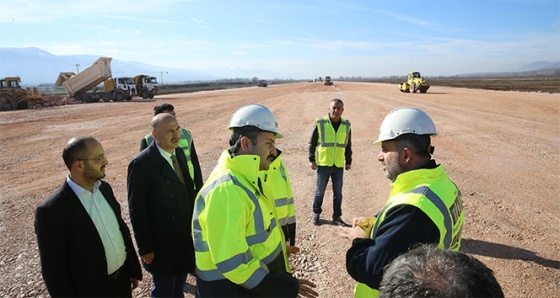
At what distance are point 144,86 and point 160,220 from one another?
35.2 m

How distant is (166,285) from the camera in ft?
9.41

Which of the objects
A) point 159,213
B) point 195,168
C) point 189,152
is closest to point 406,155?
point 159,213

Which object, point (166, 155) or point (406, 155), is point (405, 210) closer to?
point (406, 155)

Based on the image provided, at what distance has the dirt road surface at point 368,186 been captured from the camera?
425cm

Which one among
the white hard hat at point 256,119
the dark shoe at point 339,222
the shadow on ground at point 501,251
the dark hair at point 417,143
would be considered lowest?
the shadow on ground at point 501,251

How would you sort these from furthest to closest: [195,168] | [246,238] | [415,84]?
[415,84] → [195,168] → [246,238]

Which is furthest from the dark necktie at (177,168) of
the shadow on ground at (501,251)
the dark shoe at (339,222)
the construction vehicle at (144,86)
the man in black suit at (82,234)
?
the construction vehicle at (144,86)

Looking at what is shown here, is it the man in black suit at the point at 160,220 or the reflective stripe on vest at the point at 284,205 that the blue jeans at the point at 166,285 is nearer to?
the man in black suit at the point at 160,220

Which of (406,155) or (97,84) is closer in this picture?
(406,155)

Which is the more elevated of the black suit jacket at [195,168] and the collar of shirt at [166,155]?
the collar of shirt at [166,155]

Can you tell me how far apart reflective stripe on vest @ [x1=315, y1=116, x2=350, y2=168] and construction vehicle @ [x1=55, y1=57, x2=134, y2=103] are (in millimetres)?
31766

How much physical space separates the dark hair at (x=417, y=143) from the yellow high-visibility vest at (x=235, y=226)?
92 centimetres

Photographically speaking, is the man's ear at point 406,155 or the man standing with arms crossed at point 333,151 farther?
the man standing with arms crossed at point 333,151

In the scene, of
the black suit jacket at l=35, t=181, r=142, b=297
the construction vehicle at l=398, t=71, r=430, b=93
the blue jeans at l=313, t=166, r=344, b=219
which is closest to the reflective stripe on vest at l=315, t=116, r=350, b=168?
the blue jeans at l=313, t=166, r=344, b=219
